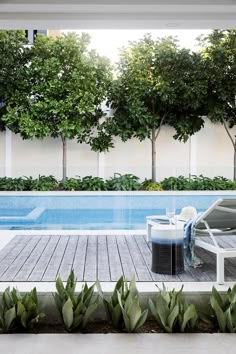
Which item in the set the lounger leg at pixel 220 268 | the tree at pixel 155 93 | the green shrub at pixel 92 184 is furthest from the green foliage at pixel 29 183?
the lounger leg at pixel 220 268

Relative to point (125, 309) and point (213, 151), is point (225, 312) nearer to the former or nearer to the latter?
point (125, 309)

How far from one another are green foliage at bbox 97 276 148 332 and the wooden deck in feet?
2.50

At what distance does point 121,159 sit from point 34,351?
393 cm

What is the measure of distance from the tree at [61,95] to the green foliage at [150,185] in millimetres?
757

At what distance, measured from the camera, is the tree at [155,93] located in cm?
660

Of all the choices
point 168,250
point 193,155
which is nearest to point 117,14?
point 168,250

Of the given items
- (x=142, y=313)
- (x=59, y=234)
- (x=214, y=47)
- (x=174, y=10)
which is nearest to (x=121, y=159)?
(x=59, y=234)

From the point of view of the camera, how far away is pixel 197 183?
21.6 ft

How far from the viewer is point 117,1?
3.74 meters

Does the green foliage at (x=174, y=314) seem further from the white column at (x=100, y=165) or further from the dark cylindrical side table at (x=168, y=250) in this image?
the white column at (x=100, y=165)

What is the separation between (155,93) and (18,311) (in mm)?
4196

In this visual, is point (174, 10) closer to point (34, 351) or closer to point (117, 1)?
point (117, 1)

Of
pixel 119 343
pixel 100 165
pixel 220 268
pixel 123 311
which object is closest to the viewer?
Result: pixel 119 343

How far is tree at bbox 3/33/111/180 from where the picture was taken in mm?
6453
